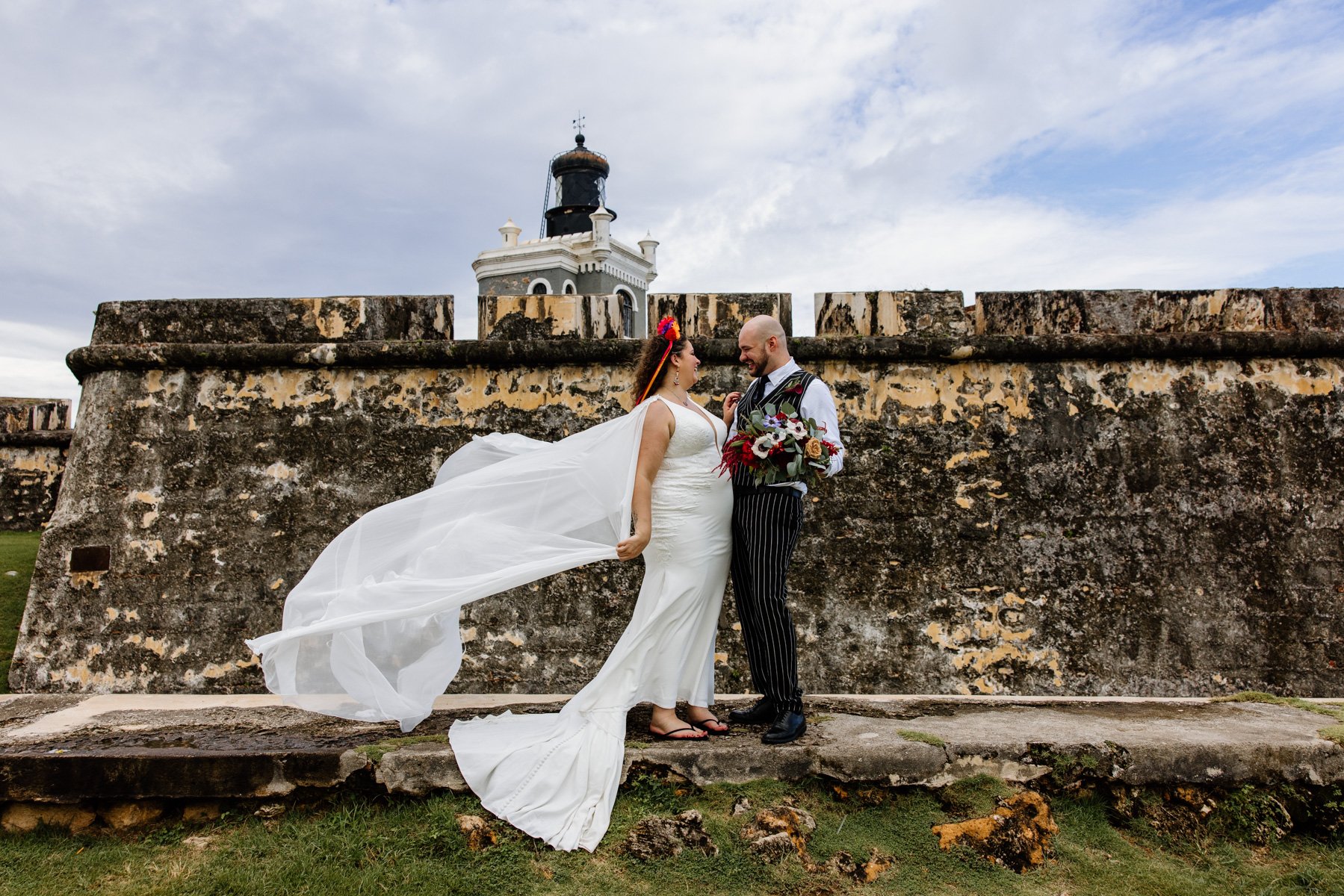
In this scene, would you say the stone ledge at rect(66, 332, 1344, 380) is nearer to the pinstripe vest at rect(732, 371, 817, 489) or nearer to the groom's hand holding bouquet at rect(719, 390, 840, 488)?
the pinstripe vest at rect(732, 371, 817, 489)

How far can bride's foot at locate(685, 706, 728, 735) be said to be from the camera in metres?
3.47

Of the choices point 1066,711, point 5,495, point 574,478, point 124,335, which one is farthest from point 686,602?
point 5,495

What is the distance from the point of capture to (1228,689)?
5059 millimetres

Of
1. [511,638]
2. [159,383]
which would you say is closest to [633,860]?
[511,638]

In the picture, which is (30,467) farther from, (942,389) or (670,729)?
(942,389)

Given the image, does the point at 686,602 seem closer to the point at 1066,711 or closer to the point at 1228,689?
the point at 1066,711

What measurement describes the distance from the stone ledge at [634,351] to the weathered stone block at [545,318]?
10 centimetres

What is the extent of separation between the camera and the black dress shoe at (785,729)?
Result: 10.9 ft

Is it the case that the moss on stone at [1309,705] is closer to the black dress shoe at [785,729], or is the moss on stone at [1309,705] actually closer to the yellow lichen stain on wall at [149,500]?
the black dress shoe at [785,729]

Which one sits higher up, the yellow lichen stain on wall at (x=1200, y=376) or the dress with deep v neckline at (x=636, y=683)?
the yellow lichen stain on wall at (x=1200, y=376)

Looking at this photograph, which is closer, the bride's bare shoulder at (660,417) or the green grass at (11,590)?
the bride's bare shoulder at (660,417)

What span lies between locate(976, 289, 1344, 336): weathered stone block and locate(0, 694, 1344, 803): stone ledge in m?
2.57

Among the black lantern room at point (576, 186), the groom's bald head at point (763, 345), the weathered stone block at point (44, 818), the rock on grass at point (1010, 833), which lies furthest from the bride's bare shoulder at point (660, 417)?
the black lantern room at point (576, 186)

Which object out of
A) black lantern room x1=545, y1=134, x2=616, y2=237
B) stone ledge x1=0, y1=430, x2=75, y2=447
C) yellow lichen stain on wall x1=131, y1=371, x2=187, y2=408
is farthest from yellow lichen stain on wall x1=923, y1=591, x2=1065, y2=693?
black lantern room x1=545, y1=134, x2=616, y2=237
